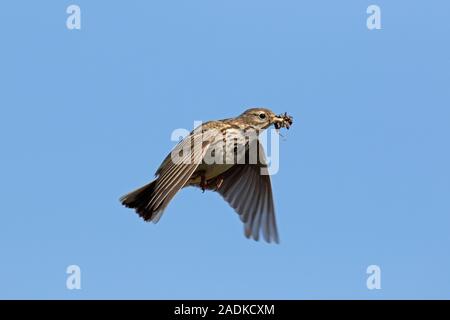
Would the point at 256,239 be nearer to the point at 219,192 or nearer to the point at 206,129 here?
the point at 219,192

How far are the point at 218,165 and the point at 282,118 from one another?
1241mm

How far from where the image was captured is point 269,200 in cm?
1339

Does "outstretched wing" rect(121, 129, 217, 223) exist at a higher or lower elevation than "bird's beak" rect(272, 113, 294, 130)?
lower

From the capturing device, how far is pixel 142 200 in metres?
11.5

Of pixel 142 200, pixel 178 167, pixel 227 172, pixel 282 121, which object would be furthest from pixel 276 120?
Answer: pixel 142 200

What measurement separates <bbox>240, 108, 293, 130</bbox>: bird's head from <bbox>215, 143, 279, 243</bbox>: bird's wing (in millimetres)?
602

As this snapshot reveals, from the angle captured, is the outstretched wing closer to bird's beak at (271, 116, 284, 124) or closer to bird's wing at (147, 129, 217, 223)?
bird's wing at (147, 129, 217, 223)

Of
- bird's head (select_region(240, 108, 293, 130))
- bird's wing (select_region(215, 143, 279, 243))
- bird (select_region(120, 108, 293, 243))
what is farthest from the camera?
bird's wing (select_region(215, 143, 279, 243))

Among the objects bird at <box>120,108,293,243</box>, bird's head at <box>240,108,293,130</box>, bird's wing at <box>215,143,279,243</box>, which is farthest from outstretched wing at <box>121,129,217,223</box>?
bird's wing at <box>215,143,279,243</box>

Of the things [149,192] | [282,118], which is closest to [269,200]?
[282,118]

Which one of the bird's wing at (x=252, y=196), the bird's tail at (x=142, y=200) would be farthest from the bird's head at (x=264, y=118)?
the bird's tail at (x=142, y=200)

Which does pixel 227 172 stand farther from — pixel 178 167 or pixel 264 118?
pixel 178 167

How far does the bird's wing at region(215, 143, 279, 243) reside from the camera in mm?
13070

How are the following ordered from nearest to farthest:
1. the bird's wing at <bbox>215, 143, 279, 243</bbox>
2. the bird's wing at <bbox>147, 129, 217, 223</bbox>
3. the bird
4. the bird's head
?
the bird's wing at <bbox>147, 129, 217, 223</bbox> < the bird < the bird's head < the bird's wing at <bbox>215, 143, 279, 243</bbox>
